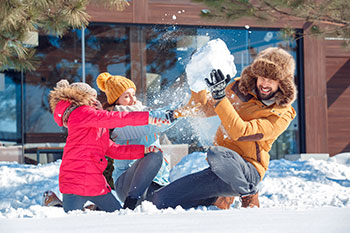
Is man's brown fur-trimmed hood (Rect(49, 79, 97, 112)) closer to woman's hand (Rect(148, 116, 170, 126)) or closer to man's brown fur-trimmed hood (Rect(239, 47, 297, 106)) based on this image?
woman's hand (Rect(148, 116, 170, 126))

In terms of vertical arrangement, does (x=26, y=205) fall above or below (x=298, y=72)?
below

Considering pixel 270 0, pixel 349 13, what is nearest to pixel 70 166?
pixel 270 0

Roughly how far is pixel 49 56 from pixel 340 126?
22.4 feet

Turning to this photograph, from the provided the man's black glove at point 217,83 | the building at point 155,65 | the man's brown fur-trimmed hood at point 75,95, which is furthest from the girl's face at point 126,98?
the building at point 155,65

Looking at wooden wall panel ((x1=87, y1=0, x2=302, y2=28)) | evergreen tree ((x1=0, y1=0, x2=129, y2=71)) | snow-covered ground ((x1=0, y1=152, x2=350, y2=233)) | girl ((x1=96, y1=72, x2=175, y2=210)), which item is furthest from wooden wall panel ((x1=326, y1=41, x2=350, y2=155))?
girl ((x1=96, y1=72, x2=175, y2=210))

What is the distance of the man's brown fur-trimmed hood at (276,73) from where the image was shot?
3.61 metres

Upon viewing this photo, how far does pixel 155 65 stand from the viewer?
10.2 m

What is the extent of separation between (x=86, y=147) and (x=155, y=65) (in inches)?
267

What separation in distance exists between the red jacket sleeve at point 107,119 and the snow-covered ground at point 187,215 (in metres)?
0.66

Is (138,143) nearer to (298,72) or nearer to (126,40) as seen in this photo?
(126,40)

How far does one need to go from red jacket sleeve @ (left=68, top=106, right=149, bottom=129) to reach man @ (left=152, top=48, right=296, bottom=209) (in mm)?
528

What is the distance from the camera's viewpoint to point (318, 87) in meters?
11.0

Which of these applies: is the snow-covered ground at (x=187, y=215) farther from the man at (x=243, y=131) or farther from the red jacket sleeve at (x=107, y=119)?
the red jacket sleeve at (x=107, y=119)

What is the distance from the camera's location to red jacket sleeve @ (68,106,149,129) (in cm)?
346
